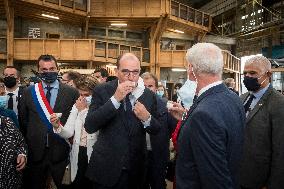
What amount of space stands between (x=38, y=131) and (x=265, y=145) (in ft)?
8.13

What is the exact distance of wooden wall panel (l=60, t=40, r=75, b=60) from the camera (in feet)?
64.6

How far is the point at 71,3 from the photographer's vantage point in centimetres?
2031

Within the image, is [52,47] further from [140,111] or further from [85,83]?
[140,111]

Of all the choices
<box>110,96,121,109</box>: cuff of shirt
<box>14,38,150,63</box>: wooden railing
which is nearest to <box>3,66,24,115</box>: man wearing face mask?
<box>110,96,121,109</box>: cuff of shirt

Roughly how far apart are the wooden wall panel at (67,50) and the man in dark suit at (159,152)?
16.5 metres

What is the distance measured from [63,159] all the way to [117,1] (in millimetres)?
19374

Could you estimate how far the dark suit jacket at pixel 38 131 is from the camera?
3844 mm

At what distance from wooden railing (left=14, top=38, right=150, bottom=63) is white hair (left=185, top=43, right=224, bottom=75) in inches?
702

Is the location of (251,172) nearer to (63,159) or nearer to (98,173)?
(98,173)

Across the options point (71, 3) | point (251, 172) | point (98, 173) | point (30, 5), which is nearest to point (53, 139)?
point (98, 173)

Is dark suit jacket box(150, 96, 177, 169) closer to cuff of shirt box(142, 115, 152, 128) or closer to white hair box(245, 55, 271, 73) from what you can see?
cuff of shirt box(142, 115, 152, 128)

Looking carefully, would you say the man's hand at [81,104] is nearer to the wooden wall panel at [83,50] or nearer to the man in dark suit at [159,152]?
the man in dark suit at [159,152]

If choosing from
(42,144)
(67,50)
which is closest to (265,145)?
(42,144)

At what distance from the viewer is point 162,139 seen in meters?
3.79
